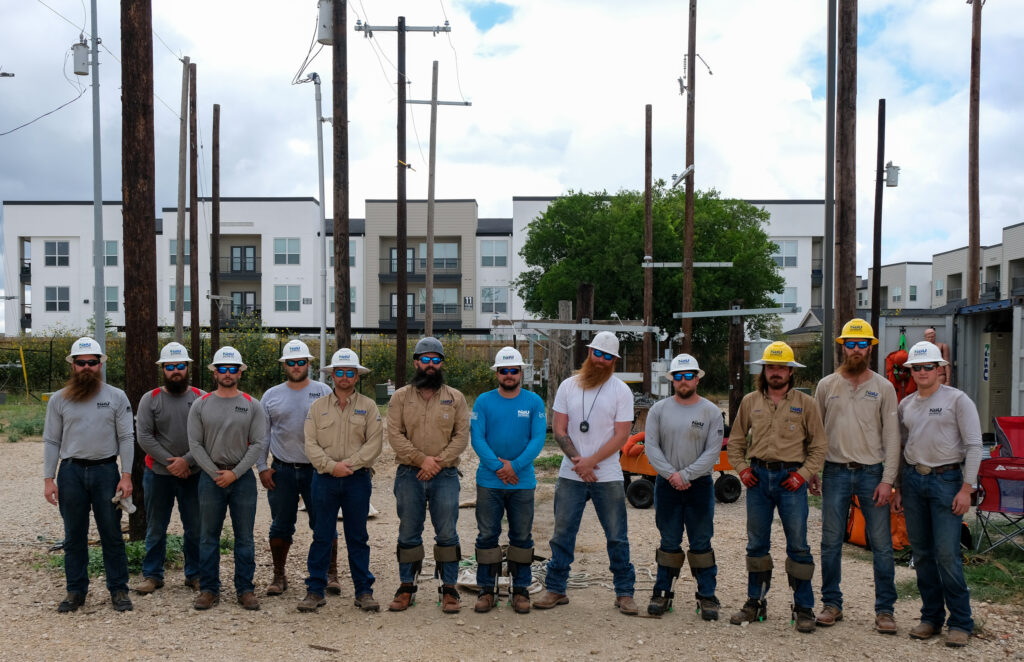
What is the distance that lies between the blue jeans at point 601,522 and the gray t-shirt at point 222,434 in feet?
7.74

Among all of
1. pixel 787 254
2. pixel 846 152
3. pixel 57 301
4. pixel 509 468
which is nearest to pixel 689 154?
pixel 846 152

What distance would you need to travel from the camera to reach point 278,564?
698 cm

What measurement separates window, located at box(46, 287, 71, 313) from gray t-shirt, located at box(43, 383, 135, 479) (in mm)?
47558

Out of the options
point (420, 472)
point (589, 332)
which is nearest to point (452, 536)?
point (420, 472)

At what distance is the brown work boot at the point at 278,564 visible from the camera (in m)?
6.89

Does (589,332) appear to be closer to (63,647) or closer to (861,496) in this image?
(861,496)

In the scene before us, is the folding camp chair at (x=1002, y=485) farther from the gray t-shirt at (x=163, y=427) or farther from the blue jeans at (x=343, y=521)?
the gray t-shirt at (x=163, y=427)

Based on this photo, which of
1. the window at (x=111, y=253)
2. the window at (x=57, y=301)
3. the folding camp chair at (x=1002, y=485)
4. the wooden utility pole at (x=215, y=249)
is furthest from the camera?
the window at (x=57, y=301)

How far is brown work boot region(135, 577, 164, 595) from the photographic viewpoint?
6793 mm

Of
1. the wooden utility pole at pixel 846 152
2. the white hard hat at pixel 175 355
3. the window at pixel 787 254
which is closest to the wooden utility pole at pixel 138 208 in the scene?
the white hard hat at pixel 175 355

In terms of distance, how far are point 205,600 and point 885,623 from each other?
4.92m

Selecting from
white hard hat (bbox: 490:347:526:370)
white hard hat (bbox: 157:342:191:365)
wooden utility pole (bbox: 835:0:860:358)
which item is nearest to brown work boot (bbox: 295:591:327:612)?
white hard hat (bbox: 157:342:191:365)

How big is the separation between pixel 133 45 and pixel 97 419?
3.91m

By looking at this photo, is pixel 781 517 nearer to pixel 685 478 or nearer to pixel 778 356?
pixel 685 478
